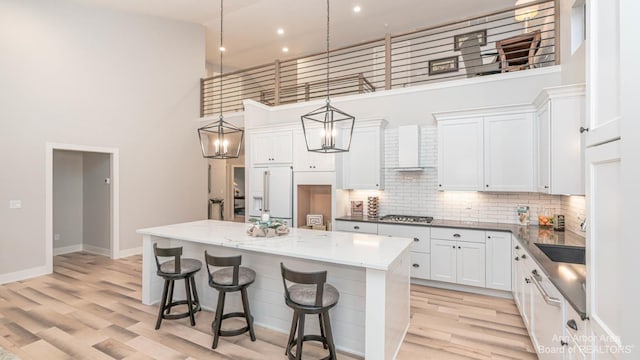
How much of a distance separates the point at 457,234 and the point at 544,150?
144 centimetres

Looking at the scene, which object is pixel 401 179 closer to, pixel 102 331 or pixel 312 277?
pixel 312 277

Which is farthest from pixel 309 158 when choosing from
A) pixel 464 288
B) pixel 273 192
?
pixel 464 288

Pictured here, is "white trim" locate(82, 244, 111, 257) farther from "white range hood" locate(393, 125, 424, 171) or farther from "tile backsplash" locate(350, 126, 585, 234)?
"white range hood" locate(393, 125, 424, 171)

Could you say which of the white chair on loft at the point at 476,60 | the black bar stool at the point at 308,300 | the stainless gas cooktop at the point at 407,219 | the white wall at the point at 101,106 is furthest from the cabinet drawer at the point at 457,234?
the white wall at the point at 101,106

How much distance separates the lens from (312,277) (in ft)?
7.40

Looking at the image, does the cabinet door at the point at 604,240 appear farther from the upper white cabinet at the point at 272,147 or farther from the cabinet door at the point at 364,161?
the upper white cabinet at the point at 272,147

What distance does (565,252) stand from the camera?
2824 millimetres

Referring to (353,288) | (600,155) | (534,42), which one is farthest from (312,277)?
(534,42)

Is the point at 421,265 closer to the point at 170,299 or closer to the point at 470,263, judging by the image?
the point at 470,263

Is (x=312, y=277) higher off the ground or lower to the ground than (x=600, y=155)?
lower

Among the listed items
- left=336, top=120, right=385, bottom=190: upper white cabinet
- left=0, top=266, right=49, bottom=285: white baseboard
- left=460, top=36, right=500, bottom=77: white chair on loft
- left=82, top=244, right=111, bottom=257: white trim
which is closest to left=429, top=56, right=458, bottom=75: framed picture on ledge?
left=460, top=36, right=500, bottom=77: white chair on loft

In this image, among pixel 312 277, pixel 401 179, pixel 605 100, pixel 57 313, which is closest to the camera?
pixel 605 100

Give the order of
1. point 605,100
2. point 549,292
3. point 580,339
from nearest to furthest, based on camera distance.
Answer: point 605,100 → point 580,339 → point 549,292

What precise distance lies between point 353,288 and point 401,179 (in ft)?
9.03
